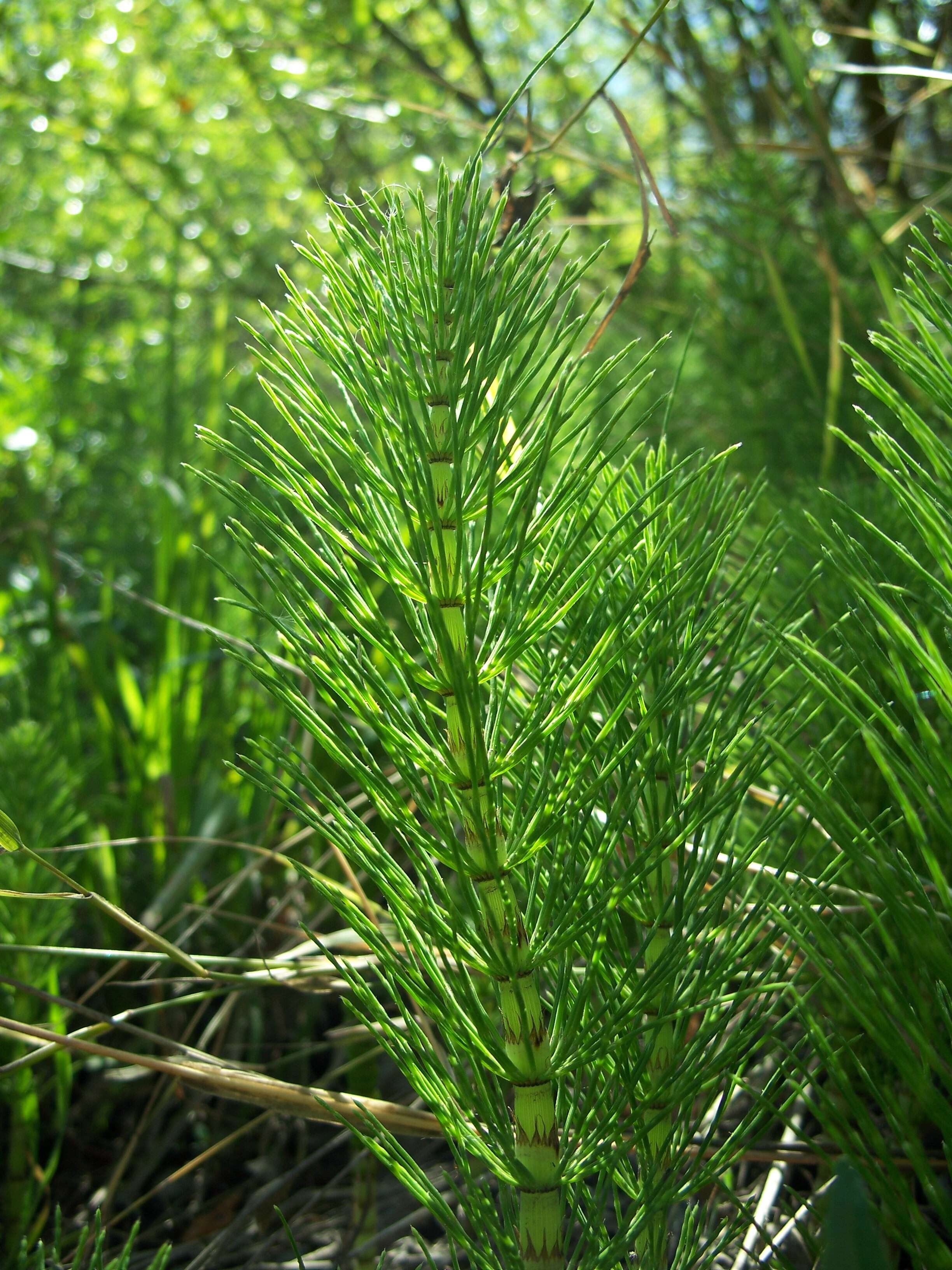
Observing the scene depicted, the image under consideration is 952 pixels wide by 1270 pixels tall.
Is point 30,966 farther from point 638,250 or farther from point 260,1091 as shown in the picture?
point 638,250

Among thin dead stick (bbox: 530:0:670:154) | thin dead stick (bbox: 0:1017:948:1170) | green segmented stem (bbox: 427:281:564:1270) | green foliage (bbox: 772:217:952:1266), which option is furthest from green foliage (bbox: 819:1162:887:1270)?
thin dead stick (bbox: 530:0:670:154)

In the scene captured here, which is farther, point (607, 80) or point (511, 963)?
point (607, 80)

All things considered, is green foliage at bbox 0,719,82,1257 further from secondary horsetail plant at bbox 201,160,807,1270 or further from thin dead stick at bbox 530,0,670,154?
thin dead stick at bbox 530,0,670,154

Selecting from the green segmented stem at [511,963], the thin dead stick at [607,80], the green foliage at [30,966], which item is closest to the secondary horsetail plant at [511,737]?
the green segmented stem at [511,963]

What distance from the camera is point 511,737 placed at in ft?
1.70

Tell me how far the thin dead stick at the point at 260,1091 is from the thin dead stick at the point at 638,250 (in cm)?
47

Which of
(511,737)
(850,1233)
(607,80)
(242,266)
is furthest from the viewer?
(242,266)

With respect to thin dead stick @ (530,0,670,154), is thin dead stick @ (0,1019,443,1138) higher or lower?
lower

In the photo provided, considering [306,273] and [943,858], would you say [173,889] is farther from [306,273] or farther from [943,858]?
[306,273]

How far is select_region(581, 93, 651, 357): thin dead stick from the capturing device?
574 mm

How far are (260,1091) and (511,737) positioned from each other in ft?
0.93

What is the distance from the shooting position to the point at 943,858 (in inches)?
29.5

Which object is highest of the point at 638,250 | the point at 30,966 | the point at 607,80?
the point at 607,80

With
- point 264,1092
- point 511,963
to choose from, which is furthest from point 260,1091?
point 511,963
